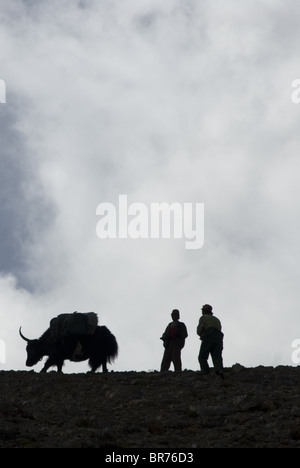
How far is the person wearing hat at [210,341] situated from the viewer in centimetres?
1686

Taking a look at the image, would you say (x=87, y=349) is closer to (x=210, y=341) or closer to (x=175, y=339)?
(x=175, y=339)

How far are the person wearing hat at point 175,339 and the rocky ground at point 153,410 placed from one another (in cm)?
209

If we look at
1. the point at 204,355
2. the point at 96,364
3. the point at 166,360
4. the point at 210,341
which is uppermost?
the point at 96,364

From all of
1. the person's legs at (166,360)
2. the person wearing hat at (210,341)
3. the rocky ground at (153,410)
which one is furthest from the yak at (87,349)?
the person wearing hat at (210,341)

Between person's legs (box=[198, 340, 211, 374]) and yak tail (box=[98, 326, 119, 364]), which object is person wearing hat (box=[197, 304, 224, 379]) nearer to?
person's legs (box=[198, 340, 211, 374])

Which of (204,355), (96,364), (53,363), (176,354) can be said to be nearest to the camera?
(204,355)

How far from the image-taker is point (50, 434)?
11.9 metres

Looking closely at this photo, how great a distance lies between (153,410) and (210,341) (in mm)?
3607

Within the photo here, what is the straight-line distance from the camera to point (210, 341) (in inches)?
664

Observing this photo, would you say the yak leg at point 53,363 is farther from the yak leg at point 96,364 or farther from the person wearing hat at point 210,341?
the person wearing hat at point 210,341

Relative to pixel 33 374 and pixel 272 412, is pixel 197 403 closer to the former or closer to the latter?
pixel 272 412

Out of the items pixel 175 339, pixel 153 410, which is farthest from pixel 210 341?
pixel 153 410
